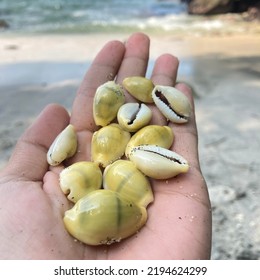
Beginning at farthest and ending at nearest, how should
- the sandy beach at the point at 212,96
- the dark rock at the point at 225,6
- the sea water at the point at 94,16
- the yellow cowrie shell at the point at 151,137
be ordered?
the dark rock at the point at 225,6
the sea water at the point at 94,16
the sandy beach at the point at 212,96
the yellow cowrie shell at the point at 151,137

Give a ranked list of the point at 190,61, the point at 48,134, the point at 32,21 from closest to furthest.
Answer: the point at 48,134, the point at 190,61, the point at 32,21

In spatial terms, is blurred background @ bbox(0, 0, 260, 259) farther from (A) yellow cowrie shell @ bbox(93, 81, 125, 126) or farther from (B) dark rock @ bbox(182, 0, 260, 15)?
(A) yellow cowrie shell @ bbox(93, 81, 125, 126)

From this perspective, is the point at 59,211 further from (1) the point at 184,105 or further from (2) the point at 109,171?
(1) the point at 184,105

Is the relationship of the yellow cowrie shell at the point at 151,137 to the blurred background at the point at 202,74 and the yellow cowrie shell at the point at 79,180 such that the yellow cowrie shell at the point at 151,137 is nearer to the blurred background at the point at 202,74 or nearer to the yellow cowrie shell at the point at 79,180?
the yellow cowrie shell at the point at 79,180

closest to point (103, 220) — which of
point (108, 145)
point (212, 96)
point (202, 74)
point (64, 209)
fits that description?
point (64, 209)

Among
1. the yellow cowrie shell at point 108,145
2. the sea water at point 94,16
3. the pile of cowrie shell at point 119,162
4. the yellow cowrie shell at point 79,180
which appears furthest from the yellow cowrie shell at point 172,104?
the sea water at point 94,16

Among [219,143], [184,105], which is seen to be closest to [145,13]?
[219,143]
